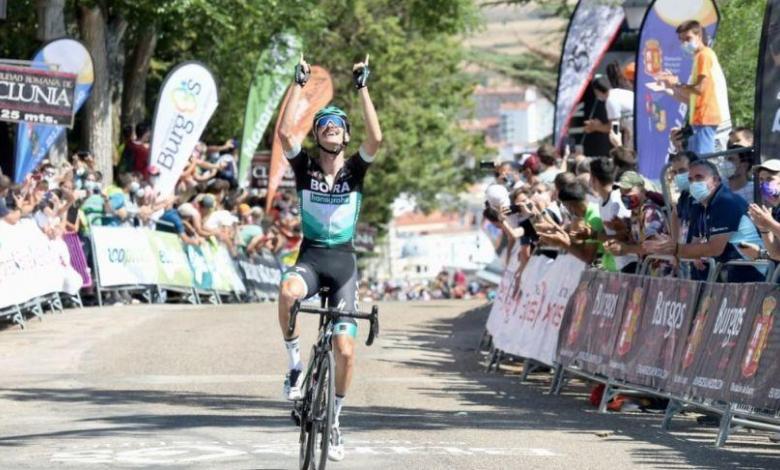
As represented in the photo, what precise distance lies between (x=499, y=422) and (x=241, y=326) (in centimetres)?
1063

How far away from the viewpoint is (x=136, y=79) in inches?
1496

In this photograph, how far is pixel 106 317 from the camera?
24.7 m

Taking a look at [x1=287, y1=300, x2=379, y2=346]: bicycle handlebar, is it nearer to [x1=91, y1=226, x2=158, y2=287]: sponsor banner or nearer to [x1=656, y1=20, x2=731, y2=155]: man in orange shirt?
[x1=656, y1=20, x2=731, y2=155]: man in orange shirt

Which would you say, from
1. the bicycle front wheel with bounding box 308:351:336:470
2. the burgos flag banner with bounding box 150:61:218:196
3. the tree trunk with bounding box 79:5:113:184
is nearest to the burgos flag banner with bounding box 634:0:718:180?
the bicycle front wheel with bounding box 308:351:336:470

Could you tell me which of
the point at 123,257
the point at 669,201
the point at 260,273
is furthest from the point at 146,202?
the point at 669,201

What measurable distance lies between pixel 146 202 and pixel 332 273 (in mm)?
18855

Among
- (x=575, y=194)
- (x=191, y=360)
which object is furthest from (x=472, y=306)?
(x=575, y=194)

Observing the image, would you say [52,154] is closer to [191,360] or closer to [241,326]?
[241,326]

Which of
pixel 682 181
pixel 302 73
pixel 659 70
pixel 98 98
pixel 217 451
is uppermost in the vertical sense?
pixel 98 98

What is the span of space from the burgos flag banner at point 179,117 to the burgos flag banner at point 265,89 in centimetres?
475

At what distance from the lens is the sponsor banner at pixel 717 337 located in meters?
12.4

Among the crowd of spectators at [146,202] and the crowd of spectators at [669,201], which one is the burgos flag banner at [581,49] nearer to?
the crowd of spectators at [669,201]

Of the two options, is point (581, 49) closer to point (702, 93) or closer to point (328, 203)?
point (702, 93)

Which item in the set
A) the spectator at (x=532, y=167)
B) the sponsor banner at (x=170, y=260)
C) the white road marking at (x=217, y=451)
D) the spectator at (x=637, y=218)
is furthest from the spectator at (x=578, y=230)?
the sponsor banner at (x=170, y=260)
